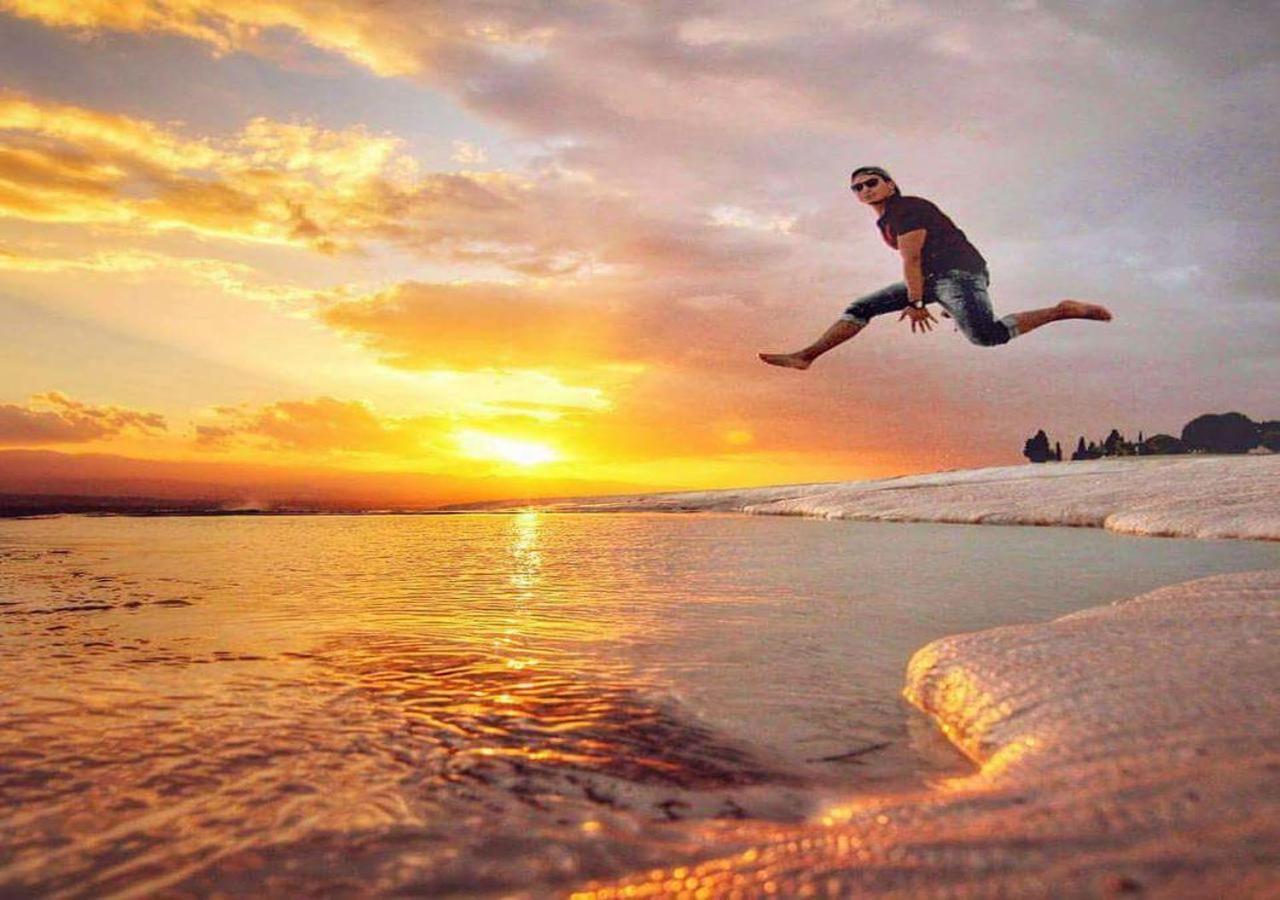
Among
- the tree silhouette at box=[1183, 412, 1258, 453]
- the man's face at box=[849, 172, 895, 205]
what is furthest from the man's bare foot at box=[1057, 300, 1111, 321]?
the tree silhouette at box=[1183, 412, 1258, 453]

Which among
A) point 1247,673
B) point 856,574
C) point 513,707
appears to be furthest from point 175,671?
point 856,574

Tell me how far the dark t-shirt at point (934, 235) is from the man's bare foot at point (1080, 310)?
169 centimetres

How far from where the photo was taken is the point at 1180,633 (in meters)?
4.07

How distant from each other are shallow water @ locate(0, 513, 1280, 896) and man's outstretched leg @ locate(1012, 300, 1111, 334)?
168 inches

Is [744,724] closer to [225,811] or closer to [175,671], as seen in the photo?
[225,811]

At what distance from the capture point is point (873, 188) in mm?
11492

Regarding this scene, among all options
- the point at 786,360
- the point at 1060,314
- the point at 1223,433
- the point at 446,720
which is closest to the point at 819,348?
the point at 786,360

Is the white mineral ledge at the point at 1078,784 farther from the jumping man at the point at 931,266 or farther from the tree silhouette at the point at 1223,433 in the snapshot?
the tree silhouette at the point at 1223,433

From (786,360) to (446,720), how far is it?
32.2 feet

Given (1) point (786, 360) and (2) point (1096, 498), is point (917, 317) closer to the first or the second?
(1) point (786, 360)

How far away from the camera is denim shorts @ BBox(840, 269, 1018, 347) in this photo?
37.0 ft

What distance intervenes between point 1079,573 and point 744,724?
21.1 feet

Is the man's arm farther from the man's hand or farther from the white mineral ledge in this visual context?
the white mineral ledge

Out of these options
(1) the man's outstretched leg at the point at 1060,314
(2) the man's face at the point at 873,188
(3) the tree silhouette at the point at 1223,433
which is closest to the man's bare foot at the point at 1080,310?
(1) the man's outstretched leg at the point at 1060,314
